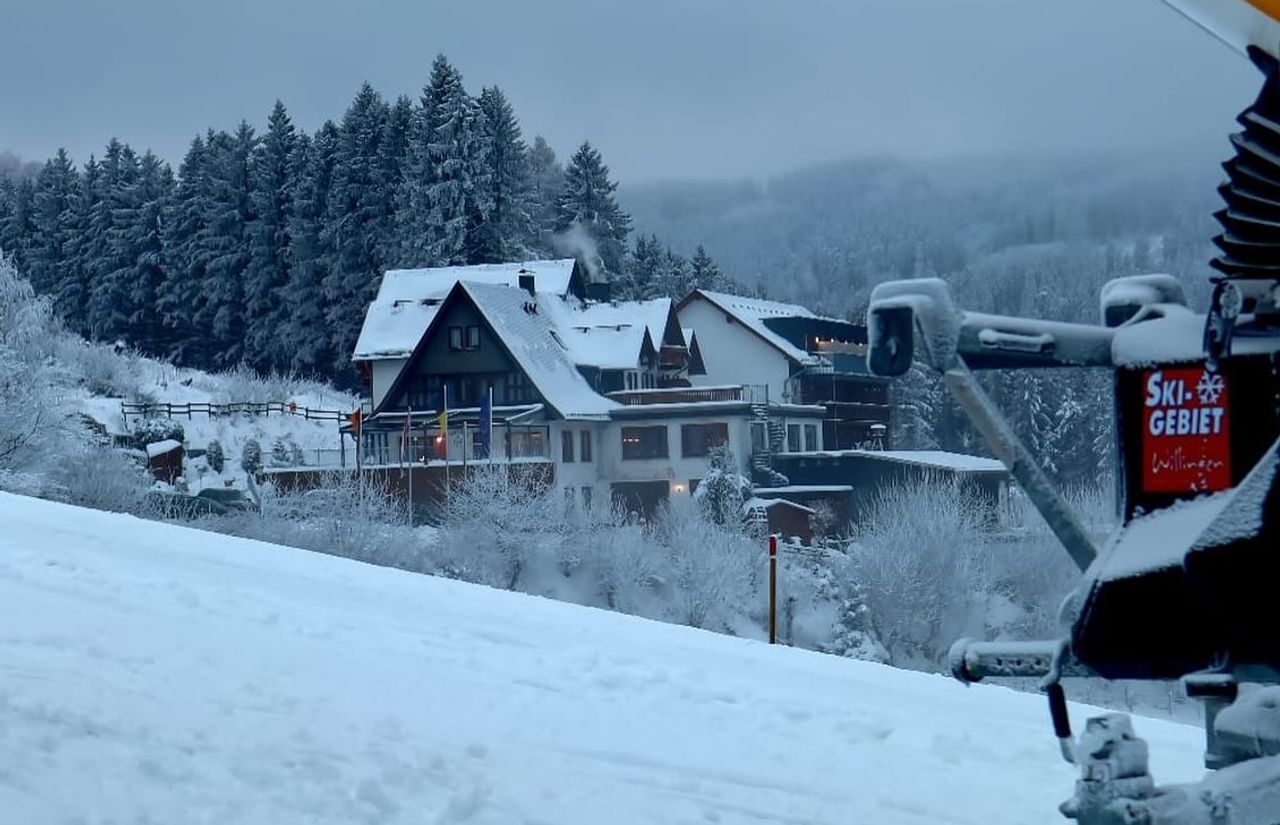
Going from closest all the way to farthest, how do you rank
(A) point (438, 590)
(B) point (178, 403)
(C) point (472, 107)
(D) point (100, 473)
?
(A) point (438, 590)
(D) point (100, 473)
(B) point (178, 403)
(C) point (472, 107)

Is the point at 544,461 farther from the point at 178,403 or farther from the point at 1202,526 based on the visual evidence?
the point at 1202,526

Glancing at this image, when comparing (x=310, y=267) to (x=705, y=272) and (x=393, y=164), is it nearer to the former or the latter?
(x=393, y=164)

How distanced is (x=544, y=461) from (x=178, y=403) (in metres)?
18.3

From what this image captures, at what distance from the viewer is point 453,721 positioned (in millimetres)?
7566

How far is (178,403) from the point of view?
2381 inches

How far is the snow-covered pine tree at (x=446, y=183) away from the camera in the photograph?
70562mm

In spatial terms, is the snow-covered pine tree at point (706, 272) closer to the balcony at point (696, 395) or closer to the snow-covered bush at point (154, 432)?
the balcony at point (696, 395)

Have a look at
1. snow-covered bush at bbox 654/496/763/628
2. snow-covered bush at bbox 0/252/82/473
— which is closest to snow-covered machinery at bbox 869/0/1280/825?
snow-covered bush at bbox 654/496/763/628

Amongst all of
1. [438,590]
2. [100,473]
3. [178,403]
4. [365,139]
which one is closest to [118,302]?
[365,139]

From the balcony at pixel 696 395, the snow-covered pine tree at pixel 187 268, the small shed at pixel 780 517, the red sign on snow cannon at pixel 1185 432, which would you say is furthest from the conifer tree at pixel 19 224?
the red sign on snow cannon at pixel 1185 432

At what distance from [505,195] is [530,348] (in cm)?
2232

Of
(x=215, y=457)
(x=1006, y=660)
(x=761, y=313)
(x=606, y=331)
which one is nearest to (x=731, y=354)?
(x=761, y=313)

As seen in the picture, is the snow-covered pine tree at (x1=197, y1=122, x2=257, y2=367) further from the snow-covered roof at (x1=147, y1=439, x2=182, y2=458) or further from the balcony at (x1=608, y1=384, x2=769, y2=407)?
the balcony at (x1=608, y1=384, x2=769, y2=407)

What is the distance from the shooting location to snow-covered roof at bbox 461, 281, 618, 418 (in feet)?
168
